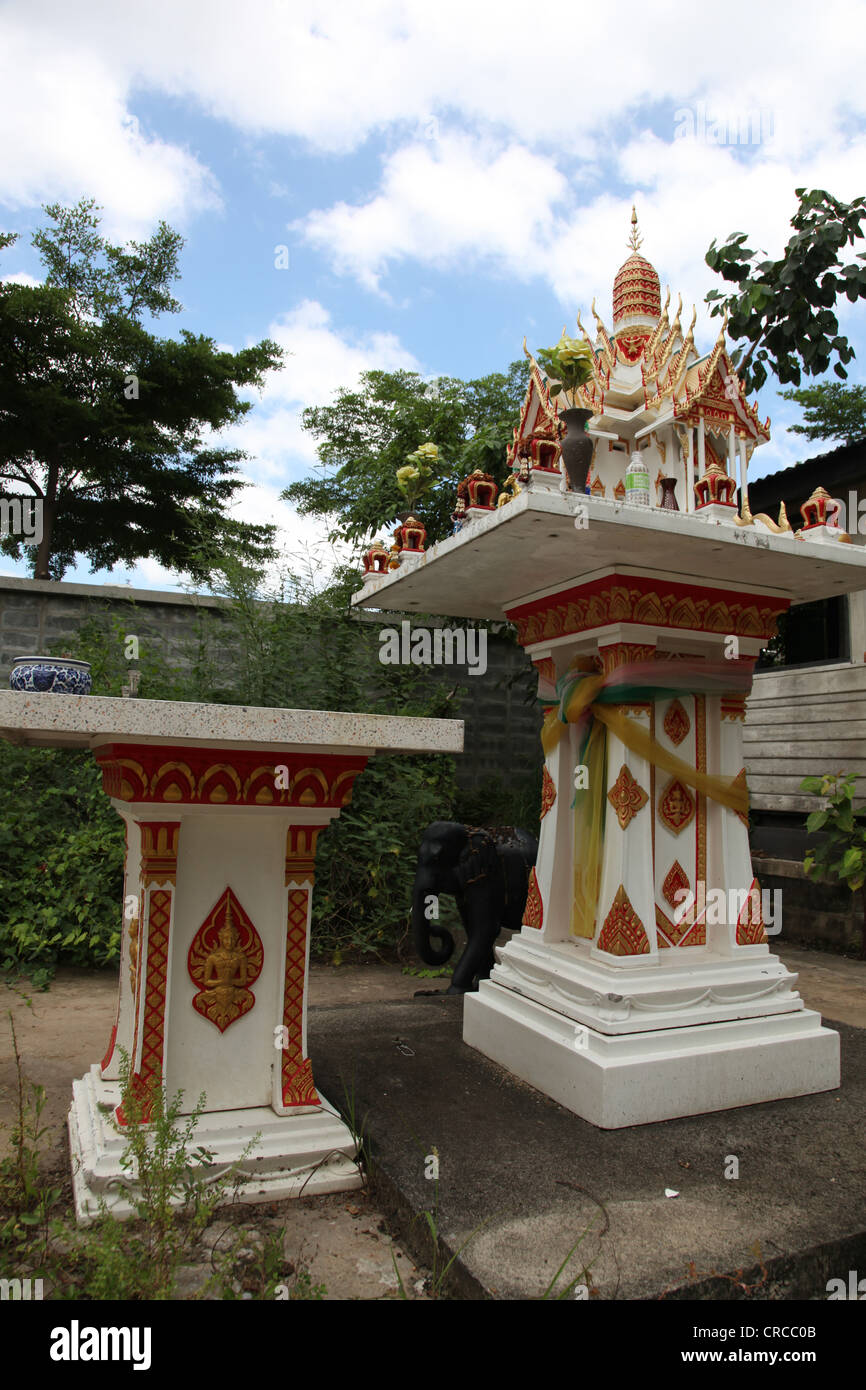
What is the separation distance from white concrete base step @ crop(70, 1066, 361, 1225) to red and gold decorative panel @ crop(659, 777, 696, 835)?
6.88 feet

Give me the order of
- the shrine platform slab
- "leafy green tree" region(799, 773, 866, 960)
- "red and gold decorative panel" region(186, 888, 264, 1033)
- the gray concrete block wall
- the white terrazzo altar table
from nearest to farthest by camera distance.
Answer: the shrine platform slab → the white terrazzo altar table → "red and gold decorative panel" region(186, 888, 264, 1033) → "leafy green tree" region(799, 773, 866, 960) → the gray concrete block wall

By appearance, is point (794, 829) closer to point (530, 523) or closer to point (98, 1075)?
point (530, 523)

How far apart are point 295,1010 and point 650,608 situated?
243 cm

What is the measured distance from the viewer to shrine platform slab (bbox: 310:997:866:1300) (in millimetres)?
2463

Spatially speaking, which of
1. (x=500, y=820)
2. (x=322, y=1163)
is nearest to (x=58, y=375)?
(x=500, y=820)

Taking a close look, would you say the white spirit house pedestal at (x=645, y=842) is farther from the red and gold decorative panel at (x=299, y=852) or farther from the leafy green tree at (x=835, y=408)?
the leafy green tree at (x=835, y=408)

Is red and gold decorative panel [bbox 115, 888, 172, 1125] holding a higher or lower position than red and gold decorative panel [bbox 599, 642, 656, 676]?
lower

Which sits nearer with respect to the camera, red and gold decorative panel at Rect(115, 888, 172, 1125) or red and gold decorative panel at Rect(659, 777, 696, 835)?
red and gold decorative panel at Rect(115, 888, 172, 1125)

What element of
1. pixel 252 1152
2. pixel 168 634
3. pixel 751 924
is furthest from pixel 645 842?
pixel 168 634

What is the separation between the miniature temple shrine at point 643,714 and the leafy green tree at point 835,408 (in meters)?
13.9

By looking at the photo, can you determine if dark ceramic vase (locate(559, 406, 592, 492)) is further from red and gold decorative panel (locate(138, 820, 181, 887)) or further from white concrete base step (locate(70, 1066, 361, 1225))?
white concrete base step (locate(70, 1066, 361, 1225))

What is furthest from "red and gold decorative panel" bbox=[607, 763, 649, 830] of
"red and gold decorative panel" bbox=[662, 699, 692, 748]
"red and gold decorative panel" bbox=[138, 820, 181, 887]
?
"red and gold decorative panel" bbox=[138, 820, 181, 887]

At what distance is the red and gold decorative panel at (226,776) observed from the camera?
3.03 meters
